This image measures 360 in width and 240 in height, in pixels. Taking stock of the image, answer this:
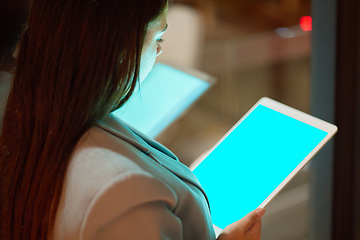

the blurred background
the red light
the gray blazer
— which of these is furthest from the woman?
the red light

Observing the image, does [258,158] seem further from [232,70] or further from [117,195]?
[232,70]

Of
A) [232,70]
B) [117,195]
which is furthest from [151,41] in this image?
[232,70]

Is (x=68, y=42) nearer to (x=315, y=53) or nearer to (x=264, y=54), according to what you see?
(x=315, y=53)

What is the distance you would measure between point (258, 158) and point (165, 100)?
52cm

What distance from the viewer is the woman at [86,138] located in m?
0.74

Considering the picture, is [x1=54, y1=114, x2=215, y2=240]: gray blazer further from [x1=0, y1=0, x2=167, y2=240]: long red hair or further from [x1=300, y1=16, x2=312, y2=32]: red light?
[x1=300, y1=16, x2=312, y2=32]: red light

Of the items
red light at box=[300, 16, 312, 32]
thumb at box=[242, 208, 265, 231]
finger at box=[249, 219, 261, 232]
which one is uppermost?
thumb at box=[242, 208, 265, 231]

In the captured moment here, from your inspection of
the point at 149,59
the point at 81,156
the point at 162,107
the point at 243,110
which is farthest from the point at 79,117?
the point at 243,110

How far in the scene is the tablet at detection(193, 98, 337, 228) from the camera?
0.96m

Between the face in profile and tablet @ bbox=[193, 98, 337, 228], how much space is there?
301 mm

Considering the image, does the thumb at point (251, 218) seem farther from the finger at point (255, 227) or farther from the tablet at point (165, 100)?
the tablet at point (165, 100)

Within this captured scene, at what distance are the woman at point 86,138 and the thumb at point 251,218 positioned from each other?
102 millimetres

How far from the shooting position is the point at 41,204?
78 cm

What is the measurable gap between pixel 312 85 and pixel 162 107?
433 mm
